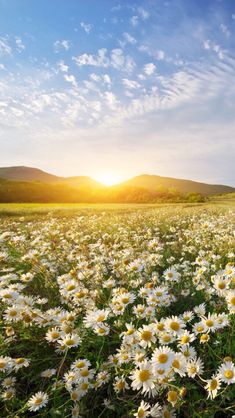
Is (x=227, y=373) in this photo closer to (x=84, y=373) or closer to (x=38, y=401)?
(x=84, y=373)

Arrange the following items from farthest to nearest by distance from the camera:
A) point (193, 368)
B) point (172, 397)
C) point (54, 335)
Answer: point (54, 335)
point (193, 368)
point (172, 397)

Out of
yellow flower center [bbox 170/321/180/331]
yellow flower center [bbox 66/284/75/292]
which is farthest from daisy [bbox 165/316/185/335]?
yellow flower center [bbox 66/284/75/292]

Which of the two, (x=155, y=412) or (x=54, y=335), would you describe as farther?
(x=54, y=335)

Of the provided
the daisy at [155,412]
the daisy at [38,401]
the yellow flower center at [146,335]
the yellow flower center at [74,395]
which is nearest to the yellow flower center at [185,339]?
the yellow flower center at [146,335]

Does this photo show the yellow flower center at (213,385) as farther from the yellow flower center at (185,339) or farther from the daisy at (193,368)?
the yellow flower center at (185,339)

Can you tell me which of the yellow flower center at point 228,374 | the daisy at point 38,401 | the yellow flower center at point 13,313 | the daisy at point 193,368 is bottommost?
the daisy at point 38,401

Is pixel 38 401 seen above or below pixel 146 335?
below

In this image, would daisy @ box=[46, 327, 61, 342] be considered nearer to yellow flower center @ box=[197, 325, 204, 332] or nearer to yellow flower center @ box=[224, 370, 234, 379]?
yellow flower center @ box=[197, 325, 204, 332]

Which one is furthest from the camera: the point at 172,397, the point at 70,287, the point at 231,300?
the point at 70,287

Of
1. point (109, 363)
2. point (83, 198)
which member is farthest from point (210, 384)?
point (83, 198)

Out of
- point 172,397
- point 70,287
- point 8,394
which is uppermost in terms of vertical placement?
point 70,287

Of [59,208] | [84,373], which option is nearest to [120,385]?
[84,373]

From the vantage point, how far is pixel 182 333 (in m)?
2.39

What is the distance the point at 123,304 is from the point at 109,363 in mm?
537
